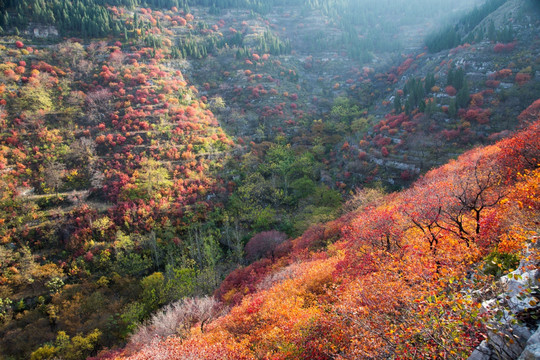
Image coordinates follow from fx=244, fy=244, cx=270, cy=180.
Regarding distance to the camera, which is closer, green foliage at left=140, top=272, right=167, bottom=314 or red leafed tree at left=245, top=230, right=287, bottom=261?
green foliage at left=140, top=272, right=167, bottom=314

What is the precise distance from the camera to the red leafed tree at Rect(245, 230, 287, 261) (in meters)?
38.7

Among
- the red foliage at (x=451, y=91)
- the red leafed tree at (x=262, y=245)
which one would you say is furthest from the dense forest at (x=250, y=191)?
the red foliage at (x=451, y=91)

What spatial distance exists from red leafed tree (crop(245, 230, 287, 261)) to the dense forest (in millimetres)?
344

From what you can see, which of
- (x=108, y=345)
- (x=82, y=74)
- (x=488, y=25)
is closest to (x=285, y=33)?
(x=488, y=25)

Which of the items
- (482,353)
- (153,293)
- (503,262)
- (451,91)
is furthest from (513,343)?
(451,91)

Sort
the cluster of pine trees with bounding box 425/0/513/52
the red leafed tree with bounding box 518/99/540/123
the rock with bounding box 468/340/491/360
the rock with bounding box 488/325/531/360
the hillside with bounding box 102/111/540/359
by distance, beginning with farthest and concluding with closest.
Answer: the cluster of pine trees with bounding box 425/0/513/52 < the red leafed tree with bounding box 518/99/540/123 < the hillside with bounding box 102/111/540/359 < the rock with bounding box 468/340/491/360 < the rock with bounding box 488/325/531/360

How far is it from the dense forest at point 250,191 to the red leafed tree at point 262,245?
34 centimetres

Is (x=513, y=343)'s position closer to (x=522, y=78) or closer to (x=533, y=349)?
(x=533, y=349)

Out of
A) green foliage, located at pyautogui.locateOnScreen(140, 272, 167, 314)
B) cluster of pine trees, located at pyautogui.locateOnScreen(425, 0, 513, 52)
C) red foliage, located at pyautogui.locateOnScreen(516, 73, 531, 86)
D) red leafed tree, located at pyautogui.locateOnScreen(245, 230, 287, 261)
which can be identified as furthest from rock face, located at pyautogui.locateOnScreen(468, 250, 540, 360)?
cluster of pine trees, located at pyautogui.locateOnScreen(425, 0, 513, 52)

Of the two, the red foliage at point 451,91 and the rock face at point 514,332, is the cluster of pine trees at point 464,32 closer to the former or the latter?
the red foliage at point 451,91

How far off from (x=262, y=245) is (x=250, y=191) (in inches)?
589

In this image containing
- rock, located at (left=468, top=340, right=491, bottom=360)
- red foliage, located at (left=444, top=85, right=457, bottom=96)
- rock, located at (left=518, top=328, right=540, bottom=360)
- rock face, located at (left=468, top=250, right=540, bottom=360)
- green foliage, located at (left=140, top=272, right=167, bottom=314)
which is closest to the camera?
rock, located at (left=518, top=328, right=540, bottom=360)

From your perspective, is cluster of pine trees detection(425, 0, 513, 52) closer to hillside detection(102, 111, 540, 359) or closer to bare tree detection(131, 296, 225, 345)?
hillside detection(102, 111, 540, 359)

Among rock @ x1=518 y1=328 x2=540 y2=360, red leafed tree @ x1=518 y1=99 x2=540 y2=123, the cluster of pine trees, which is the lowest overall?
rock @ x1=518 y1=328 x2=540 y2=360
